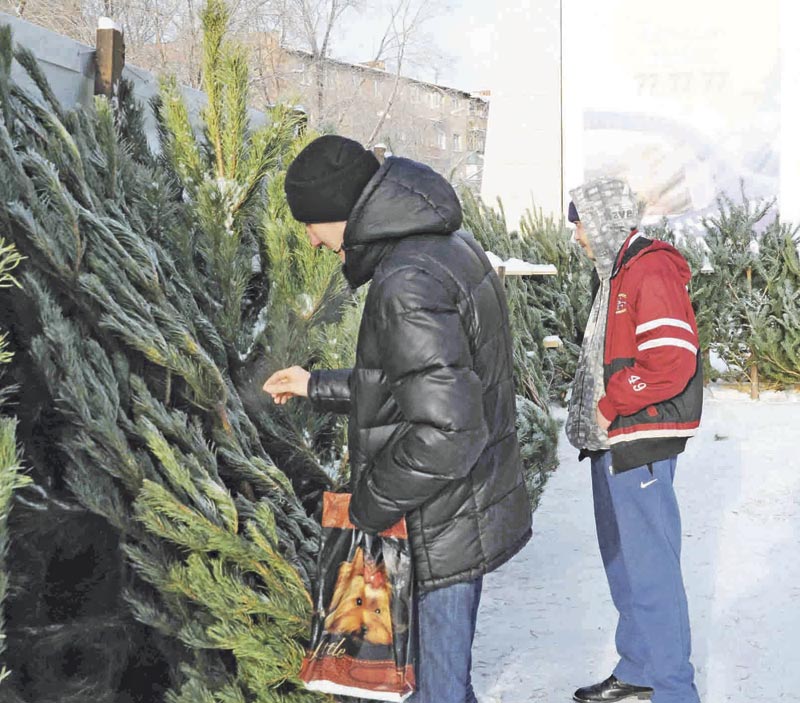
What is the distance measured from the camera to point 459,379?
6.38 ft

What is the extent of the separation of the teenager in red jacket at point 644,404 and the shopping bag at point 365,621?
1.14 metres

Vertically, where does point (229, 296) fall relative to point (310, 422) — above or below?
above

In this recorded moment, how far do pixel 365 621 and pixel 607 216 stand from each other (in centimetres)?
169

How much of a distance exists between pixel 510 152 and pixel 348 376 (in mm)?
13651

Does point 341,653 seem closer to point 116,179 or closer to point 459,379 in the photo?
point 459,379

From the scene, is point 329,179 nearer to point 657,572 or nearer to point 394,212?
point 394,212

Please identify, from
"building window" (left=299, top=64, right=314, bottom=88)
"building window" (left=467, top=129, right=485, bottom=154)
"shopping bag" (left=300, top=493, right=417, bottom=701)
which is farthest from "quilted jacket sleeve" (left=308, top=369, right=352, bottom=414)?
"building window" (left=467, top=129, right=485, bottom=154)

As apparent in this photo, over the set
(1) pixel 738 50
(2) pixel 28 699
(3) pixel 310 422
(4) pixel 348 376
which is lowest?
(2) pixel 28 699

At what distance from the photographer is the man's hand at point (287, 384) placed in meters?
2.39

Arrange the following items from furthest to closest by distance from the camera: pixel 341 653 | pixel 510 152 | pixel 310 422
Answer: pixel 510 152 → pixel 310 422 → pixel 341 653

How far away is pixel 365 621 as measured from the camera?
6.91ft

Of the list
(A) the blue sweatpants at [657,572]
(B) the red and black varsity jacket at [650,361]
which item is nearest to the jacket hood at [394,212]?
(B) the red and black varsity jacket at [650,361]

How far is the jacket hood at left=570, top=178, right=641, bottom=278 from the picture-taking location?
3186 millimetres

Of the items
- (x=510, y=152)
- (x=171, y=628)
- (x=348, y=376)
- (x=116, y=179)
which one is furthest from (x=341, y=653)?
(x=510, y=152)
